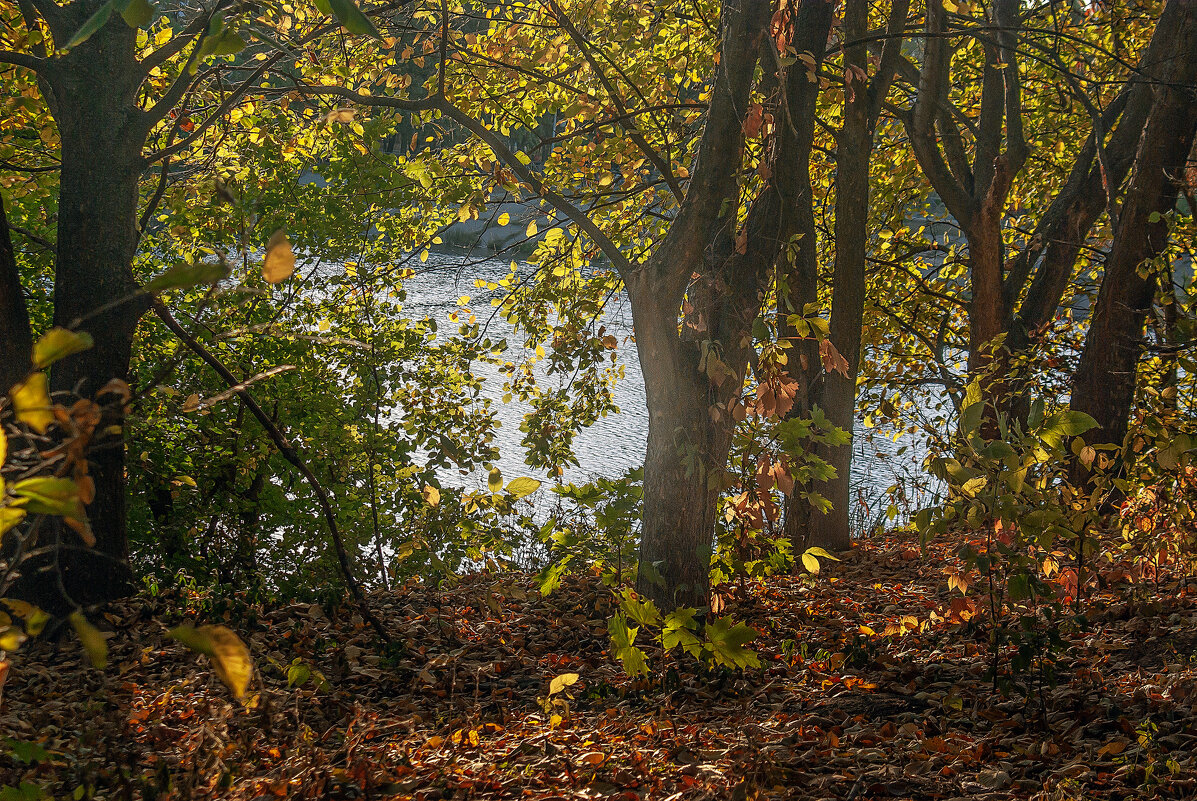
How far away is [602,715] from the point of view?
317cm

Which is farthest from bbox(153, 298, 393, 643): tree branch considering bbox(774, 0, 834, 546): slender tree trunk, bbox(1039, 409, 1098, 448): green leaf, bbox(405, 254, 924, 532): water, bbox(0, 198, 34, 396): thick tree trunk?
bbox(405, 254, 924, 532): water

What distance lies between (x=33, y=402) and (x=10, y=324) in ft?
10.7

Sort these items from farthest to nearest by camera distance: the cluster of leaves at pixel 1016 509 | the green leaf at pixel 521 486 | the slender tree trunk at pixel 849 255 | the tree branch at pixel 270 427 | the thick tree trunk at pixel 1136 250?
the slender tree trunk at pixel 849 255, the thick tree trunk at pixel 1136 250, the green leaf at pixel 521 486, the cluster of leaves at pixel 1016 509, the tree branch at pixel 270 427

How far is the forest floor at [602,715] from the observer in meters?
2.42

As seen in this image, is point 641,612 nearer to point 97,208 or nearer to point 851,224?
point 97,208

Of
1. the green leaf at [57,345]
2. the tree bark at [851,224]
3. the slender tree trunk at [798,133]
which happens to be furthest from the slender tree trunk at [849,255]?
the green leaf at [57,345]

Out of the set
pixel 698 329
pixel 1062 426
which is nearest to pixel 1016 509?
pixel 1062 426

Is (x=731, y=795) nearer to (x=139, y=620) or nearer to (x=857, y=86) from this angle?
(x=139, y=620)

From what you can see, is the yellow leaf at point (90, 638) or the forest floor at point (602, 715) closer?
the yellow leaf at point (90, 638)

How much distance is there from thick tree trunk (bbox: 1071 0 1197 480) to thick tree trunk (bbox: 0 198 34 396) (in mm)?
5932

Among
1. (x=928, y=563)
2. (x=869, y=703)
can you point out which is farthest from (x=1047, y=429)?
(x=928, y=563)

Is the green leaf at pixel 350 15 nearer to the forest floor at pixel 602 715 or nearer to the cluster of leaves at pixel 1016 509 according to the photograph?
the forest floor at pixel 602 715

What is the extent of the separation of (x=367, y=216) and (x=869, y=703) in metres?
4.63

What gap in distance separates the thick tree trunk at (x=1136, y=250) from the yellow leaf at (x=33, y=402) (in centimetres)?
563
